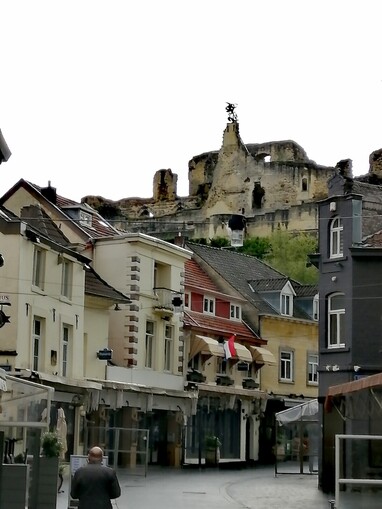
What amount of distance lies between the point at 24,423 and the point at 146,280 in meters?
34.3

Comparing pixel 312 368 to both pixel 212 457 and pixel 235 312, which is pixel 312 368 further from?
pixel 212 457

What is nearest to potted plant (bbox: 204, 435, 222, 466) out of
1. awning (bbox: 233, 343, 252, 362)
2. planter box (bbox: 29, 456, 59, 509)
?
awning (bbox: 233, 343, 252, 362)

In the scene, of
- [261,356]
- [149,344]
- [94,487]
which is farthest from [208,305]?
[94,487]

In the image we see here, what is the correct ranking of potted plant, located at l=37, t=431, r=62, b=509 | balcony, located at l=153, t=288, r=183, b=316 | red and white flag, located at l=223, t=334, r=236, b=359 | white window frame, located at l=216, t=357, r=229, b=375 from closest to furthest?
potted plant, located at l=37, t=431, r=62, b=509 < balcony, located at l=153, t=288, r=183, b=316 < red and white flag, located at l=223, t=334, r=236, b=359 < white window frame, located at l=216, t=357, r=229, b=375

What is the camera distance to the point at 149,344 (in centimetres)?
5609

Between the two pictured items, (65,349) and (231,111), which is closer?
(65,349)

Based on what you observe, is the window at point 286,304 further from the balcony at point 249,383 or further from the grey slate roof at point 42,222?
the grey slate roof at point 42,222

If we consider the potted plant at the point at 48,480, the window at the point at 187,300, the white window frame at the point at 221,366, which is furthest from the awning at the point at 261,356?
the potted plant at the point at 48,480

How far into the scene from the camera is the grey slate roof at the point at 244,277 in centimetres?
6619

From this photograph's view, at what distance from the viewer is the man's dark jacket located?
1722 centimetres

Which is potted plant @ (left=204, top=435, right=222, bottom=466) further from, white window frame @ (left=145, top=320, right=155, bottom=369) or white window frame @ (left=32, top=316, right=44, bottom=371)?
white window frame @ (left=32, top=316, right=44, bottom=371)

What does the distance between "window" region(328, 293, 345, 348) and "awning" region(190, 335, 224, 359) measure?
1717 cm

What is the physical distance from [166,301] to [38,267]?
12316 mm

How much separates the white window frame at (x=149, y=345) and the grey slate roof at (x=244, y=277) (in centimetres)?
1008
